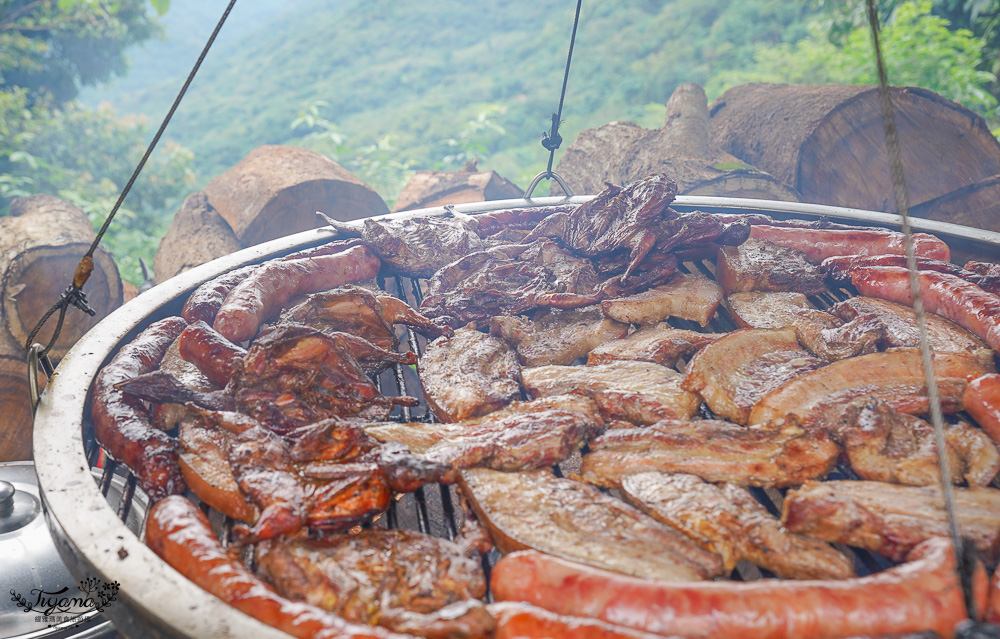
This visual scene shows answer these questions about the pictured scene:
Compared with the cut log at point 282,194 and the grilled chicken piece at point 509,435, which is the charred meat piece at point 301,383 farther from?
the cut log at point 282,194

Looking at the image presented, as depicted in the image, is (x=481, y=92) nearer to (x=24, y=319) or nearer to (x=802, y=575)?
(x=24, y=319)

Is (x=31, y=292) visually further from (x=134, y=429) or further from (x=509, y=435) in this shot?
(x=509, y=435)

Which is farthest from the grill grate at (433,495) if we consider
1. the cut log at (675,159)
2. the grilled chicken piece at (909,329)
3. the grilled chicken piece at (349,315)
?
the cut log at (675,159)

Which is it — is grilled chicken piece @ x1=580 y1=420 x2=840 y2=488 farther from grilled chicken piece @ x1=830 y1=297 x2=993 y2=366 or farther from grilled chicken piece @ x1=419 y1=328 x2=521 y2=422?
grilled chicken piece @ x1=830 y1=297 x2=993 y2=366

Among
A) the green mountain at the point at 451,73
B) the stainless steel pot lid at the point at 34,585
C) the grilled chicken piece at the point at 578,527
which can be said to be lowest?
the stainless steel pot lid at the point at 34,585

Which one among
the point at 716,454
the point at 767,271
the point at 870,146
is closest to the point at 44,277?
the point at 716,454

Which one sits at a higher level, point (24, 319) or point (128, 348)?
point (128, 348)

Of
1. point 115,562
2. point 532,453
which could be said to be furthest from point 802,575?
point 115,562
